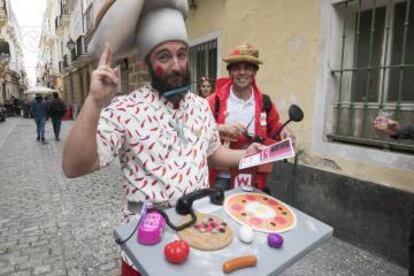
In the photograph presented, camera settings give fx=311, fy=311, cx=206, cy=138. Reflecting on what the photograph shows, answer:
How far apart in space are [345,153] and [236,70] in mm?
1605

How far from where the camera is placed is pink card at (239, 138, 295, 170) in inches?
45.7

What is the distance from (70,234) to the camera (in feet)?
11.6

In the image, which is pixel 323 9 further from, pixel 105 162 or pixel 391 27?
pixel 105 162

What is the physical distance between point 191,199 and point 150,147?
0.83ft

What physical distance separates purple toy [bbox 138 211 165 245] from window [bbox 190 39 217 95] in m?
4.89

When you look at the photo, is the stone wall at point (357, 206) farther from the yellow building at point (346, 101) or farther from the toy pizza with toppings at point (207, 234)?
the toy pizza with toppings at point (207, 234)

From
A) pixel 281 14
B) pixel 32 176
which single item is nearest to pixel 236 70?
pixel 281 14

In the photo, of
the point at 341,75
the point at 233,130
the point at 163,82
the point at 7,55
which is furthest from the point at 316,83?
the point at 7,55

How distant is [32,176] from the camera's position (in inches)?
242

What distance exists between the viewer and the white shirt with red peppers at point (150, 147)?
1124 millimetres

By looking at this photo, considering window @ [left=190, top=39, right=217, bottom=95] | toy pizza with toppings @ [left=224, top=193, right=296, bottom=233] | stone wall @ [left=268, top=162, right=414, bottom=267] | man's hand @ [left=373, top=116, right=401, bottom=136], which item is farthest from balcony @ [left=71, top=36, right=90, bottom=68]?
toy pizza with toppings @ [left=224, top=193, right=296, bottom=233]

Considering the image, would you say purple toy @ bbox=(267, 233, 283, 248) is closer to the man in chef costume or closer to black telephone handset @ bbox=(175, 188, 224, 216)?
black telephone handset @ bbox=(175, 188, 224, 216)

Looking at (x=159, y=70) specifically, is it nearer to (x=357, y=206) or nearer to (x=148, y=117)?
(x=148, y=117)

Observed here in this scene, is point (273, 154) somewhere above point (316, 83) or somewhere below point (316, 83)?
below
